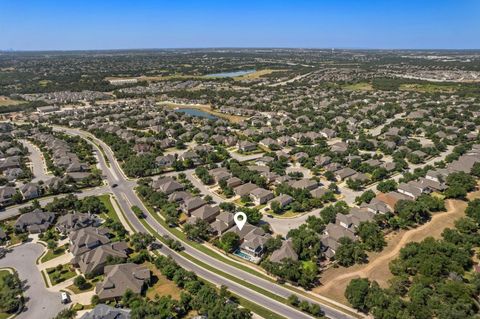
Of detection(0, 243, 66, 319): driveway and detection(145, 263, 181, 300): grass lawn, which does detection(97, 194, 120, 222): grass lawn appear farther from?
detection(145, 263, 181, 300): grass lawn

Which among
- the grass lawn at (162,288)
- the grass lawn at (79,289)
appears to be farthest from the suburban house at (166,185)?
the grass lawn at (79,289)

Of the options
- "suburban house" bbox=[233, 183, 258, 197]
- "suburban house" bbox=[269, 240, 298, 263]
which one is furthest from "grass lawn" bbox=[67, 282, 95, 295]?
"suburban house" bbox=[233, 183, 258, 197]

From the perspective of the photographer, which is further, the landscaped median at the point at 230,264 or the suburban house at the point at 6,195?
the suburban house at the point at 6,195

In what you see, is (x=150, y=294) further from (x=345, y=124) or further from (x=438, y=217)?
(x=345, y=124)

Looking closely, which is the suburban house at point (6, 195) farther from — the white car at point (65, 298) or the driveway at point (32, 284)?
the white car at point (65, 298)

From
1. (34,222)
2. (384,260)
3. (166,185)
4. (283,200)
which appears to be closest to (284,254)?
(384,260)

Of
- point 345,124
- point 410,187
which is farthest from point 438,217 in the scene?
point 345,124
